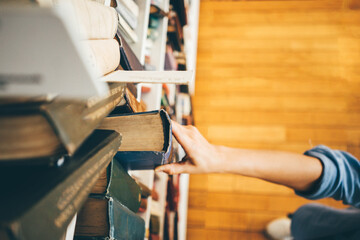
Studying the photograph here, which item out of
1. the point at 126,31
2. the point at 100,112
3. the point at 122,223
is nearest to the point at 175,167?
the point at 122,223

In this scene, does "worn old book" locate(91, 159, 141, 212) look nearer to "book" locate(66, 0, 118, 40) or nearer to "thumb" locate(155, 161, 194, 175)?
"thumb" locate(155, 161, 194, 175)

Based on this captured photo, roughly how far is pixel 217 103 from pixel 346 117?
1.13m

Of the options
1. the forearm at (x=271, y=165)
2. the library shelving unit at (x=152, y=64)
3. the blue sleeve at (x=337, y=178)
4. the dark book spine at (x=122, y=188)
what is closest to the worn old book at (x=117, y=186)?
the dark book spine at (x=122, y=188)

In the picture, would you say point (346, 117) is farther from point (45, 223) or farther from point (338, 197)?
point (45, 223)

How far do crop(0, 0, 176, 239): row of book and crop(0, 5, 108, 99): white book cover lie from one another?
1.5 inches

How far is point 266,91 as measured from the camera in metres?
2.21

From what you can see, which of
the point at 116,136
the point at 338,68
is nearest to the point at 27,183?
the point at 116,136

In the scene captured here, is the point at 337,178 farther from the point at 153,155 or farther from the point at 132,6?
the point at 132,6

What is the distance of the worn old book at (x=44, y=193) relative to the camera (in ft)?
0.71

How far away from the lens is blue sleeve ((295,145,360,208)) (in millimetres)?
638

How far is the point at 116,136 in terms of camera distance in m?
0.41

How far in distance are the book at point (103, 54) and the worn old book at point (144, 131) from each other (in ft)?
0.34

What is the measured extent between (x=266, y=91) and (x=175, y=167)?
1.86m

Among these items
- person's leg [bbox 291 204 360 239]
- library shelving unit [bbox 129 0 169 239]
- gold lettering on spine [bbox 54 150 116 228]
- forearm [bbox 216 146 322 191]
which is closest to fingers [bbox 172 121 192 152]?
forearm [bbox 216 146 322 191]
